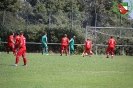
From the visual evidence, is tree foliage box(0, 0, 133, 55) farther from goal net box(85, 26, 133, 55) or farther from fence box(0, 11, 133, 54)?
goal net box(85, 26, 133, 55)

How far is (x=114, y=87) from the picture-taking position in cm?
1392

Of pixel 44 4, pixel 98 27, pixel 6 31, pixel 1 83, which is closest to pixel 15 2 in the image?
pixel 44 4

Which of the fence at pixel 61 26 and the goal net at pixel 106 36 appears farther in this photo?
the fence at pixel 61 26

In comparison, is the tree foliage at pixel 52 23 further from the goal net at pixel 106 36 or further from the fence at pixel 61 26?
the goal net at pixel 106 36

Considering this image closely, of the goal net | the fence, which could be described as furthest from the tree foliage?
the goal net

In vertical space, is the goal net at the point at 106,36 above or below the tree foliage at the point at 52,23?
below

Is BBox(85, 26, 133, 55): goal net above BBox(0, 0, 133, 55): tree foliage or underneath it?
underneath

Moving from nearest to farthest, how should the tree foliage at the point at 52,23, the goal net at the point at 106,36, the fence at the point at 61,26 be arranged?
the goal net at the point at 106,36, the fence at the point at 61,26, the tree foliage at the point at 52,23

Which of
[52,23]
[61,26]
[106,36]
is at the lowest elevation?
[106,36]

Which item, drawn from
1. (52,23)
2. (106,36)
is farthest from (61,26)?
(106,36)

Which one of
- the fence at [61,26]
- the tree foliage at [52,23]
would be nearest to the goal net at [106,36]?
the fence at [61,26]

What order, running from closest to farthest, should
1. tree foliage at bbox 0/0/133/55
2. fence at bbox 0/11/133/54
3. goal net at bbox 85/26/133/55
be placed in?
goal net at bbox 85/26/133/55
fence at bbox 0/11/133/54
tree foliage at bbox 0/0/133/55

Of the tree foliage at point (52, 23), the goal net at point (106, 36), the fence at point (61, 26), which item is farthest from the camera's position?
the tree foliage at point (52, 23)

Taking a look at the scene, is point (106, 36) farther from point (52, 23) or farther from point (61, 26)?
point (52, 23)
